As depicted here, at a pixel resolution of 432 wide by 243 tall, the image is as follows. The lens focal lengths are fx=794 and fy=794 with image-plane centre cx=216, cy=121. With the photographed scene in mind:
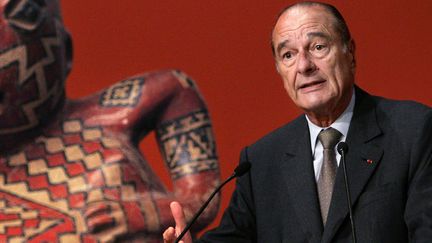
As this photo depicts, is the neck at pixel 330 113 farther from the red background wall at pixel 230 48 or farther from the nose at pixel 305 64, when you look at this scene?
the red background wall at pixel 230 48

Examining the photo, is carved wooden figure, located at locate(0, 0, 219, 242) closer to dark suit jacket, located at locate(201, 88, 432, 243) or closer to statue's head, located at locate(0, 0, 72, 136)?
statue's head, located at locate(0, 0, 72, 136)

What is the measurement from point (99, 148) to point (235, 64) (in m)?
0.53

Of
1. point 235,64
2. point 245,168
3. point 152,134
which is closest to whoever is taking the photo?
point 245,168

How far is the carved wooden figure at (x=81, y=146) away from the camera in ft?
7.25

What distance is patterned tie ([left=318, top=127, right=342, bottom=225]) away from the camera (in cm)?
138

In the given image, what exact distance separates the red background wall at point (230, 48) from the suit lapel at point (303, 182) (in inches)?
38.2

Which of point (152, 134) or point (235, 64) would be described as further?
point (235, 64)

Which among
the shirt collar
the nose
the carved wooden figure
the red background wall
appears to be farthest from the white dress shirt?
the red background wall

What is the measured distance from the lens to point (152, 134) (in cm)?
238

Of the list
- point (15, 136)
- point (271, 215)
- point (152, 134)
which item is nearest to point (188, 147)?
point (152, 134)

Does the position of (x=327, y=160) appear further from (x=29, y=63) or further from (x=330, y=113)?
(x=29, y=63)

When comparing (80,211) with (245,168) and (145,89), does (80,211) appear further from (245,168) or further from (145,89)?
(245,168)

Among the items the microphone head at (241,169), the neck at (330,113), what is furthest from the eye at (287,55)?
the microphone head at (241,169)

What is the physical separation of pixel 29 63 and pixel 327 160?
1155 mm
